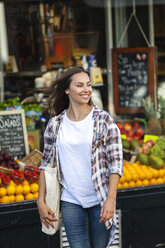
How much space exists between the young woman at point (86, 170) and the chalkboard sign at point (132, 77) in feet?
13.3

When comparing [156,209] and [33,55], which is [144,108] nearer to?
[33,55]

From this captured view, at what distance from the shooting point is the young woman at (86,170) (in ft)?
10.8

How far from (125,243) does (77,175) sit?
1.96 m

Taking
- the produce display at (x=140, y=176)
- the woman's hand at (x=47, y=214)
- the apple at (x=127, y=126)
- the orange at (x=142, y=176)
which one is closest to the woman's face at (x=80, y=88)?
the woman's hand at (x=47, y=214)

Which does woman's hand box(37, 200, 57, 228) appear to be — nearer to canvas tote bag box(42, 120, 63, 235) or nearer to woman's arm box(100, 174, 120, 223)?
canvas tote bag box(42, 120, 63, 235)

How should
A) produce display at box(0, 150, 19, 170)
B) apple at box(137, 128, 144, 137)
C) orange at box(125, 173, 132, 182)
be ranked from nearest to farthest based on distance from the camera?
1. orange at box(125, 173, 132, 182)
2. produce display at box(0, 150, 19, 170)
3. apple at box(137, 128, 144, 137)

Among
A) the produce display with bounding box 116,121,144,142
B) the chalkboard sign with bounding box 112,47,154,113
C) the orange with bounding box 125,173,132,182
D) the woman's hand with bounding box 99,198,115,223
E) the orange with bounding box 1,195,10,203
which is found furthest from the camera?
the chalkboard sign with bounding box 112,47,154,113

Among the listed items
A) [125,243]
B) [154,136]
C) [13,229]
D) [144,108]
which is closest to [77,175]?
[13,229]

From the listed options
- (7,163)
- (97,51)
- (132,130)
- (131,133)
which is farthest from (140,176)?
(97,51)

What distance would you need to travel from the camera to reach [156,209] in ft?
16.8

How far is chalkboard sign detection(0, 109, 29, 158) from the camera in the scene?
5.65 meters

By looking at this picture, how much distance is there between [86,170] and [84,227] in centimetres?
40

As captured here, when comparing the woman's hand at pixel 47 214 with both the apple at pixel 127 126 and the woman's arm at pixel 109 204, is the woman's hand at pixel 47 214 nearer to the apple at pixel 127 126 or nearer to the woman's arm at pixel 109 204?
the woman's arm at pixel 109 204

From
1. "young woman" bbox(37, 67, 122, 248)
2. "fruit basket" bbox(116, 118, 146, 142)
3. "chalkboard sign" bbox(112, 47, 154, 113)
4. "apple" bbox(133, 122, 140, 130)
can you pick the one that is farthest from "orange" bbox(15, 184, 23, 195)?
"chalkboard sign" bbox(112, 47, 154, 113)
